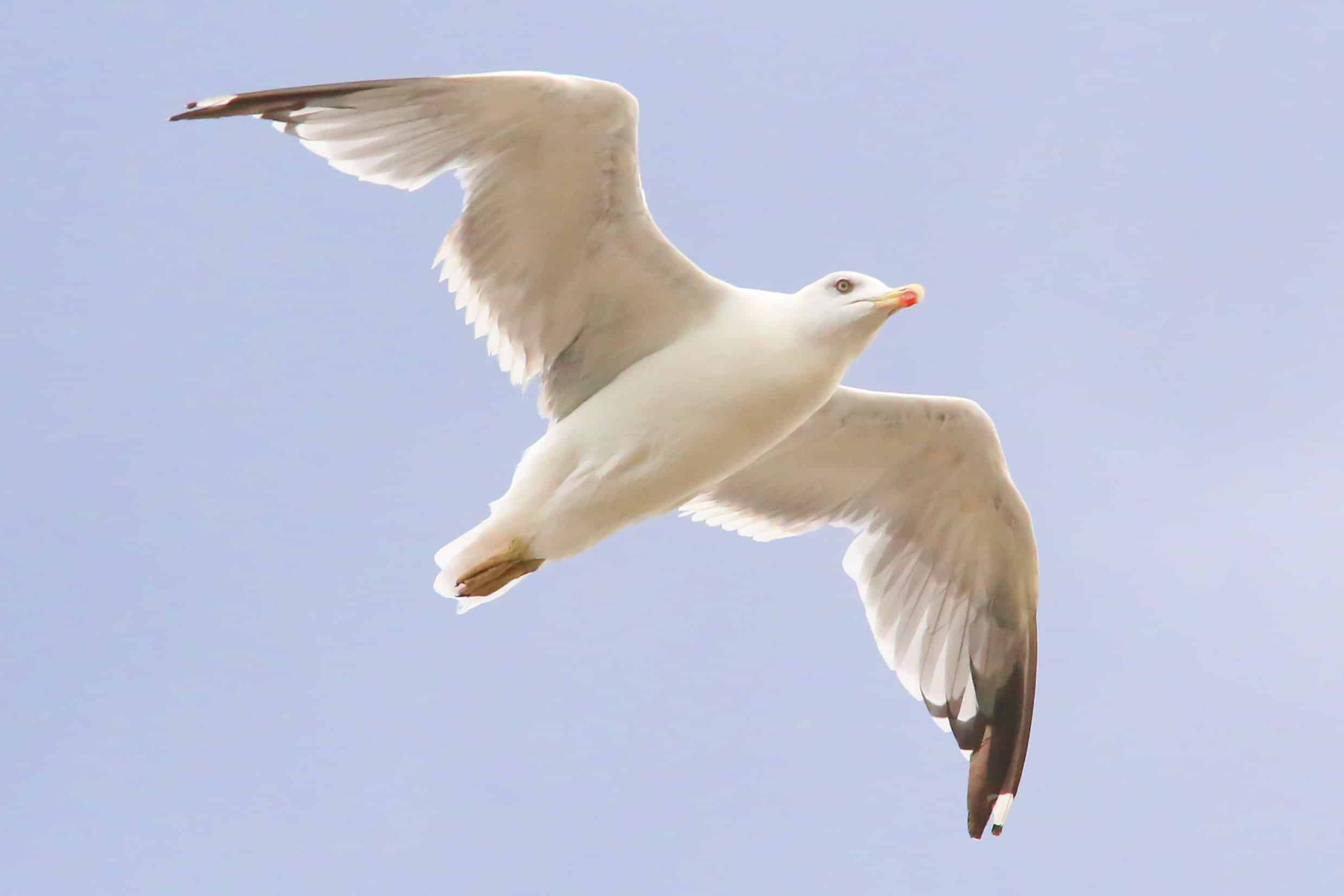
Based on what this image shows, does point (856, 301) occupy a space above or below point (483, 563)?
above

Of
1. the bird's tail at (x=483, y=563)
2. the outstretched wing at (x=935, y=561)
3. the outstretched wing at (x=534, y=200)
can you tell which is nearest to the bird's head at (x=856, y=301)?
the outstretched wing at (x=534, y=200)

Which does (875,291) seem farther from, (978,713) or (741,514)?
(978,713)

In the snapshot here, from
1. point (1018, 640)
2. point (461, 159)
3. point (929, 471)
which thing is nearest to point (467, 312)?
point (461, 159)

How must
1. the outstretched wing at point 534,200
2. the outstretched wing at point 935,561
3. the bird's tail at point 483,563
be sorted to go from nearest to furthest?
the outstretched wing at point 534,200 < the bird's tail at point 483,563 < the outstretched wing at point 935,561

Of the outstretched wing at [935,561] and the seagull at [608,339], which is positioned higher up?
the seagull at [608,339]

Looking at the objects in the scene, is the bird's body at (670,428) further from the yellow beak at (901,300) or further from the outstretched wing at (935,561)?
the outstretched wing at (935,561)

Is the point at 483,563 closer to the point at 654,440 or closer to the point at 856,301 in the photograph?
the point at 654,440

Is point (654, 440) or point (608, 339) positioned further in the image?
point (608, 339)

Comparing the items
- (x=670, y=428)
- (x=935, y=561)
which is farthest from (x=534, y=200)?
(x=935, y=561)
